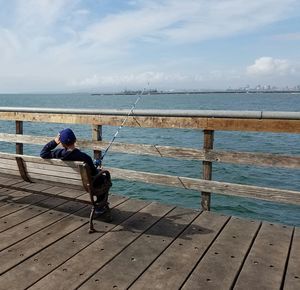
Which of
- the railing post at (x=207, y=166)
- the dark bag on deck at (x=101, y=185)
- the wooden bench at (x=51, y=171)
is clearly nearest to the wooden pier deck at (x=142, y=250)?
the railing post at (x=207, y=166)

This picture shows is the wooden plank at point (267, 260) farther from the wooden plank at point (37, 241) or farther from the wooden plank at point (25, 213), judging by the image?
the wooden plank at point (25, 213)

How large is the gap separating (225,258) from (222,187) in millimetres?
1242

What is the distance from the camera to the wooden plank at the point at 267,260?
3.17 meters

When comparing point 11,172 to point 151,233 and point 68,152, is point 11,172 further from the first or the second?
point 151,233

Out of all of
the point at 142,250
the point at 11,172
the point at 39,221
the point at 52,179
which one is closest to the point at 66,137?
the point at 52,179

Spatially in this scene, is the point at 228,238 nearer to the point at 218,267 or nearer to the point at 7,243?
the point at 218,267

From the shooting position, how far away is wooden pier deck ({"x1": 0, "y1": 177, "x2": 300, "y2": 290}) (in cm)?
320

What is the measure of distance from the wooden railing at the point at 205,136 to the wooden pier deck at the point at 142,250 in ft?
1.24

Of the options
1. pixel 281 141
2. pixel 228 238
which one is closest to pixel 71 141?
pixel 228 238

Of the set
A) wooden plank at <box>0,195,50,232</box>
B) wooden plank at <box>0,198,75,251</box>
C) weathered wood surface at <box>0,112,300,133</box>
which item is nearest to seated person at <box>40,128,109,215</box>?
wooden plank at <box>0,198,75,251</box>

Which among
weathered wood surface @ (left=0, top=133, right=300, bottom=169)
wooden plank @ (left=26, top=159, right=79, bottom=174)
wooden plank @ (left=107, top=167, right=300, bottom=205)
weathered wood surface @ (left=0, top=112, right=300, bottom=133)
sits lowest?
wooden plank @ (left=107, top=167, right=300, bottom=205)

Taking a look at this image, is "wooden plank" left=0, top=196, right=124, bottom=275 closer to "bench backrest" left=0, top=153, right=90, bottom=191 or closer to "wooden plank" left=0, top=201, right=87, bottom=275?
"wooden plank" left=0, top=201, right=87, bottom=275

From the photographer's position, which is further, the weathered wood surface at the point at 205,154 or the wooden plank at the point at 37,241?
the weathered wood surface at the point at 205,154

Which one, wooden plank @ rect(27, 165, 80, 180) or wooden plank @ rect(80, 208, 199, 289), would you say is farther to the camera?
wooden plank @ rect(27, 165, 80, 180)
